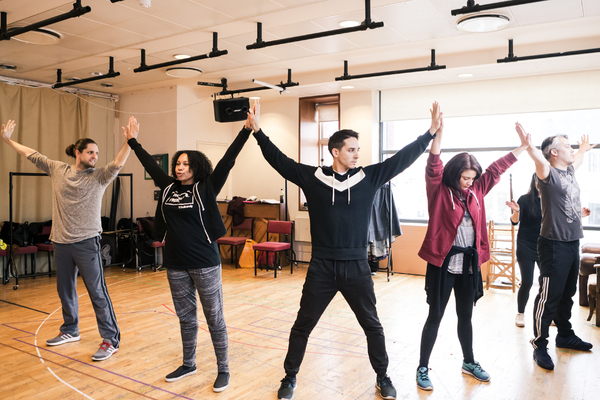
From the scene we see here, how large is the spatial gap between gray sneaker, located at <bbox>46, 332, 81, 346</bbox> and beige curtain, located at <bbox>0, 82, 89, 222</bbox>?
404cm

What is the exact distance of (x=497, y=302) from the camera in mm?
5465

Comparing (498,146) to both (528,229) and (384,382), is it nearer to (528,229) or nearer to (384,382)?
(528,229)

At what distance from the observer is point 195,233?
2.92 meters

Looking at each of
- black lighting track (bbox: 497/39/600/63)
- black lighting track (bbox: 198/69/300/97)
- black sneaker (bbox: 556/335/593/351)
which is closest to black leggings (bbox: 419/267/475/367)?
black sneaker (bbox: 556/335/593/351)

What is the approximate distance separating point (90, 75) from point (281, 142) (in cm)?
323

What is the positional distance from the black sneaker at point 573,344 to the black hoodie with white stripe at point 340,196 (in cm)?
213

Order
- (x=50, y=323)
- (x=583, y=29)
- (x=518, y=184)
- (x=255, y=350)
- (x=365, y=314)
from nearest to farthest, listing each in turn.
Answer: (x=365, y=314) → (x=255, y=350) → (x=50, y=323) → (x=583, y=29) → (x=518, y=184)

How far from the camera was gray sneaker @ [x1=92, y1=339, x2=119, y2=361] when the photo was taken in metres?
3.49

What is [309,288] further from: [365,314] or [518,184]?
[518,184]

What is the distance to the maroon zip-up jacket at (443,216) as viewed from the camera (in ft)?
9.53

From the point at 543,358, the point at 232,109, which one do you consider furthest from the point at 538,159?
the point at 232,109

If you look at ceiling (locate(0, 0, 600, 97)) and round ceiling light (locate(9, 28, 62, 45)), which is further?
round ceiling light (locate(9, 28, 62, 45))

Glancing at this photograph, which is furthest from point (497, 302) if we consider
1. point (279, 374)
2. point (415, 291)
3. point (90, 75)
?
point (90, 75)

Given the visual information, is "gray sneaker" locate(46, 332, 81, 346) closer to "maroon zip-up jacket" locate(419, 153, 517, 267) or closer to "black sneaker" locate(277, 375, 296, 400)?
"black sneaker" locate(277, 375, 296, 400)
